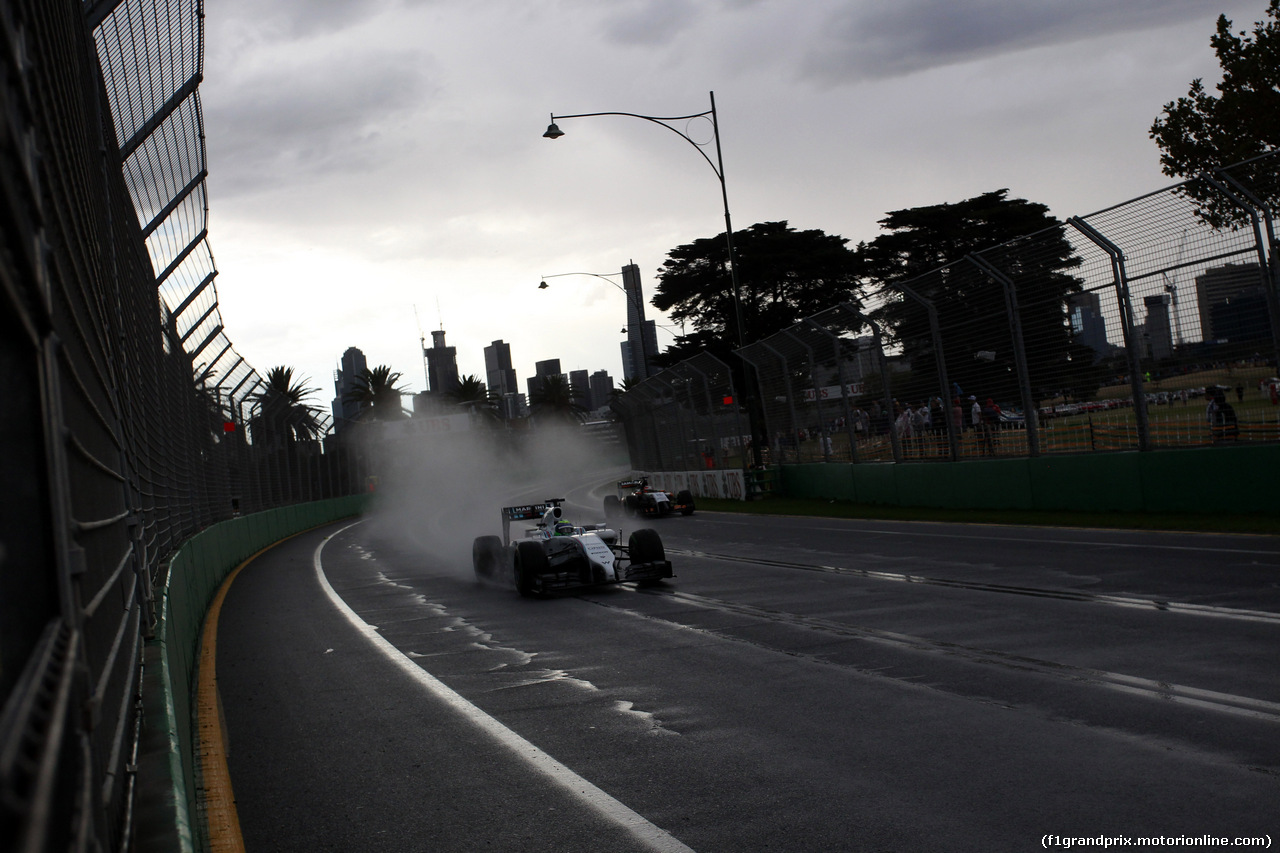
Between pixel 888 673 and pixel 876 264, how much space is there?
171 feet

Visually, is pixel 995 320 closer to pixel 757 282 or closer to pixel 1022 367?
pixel 1022 367

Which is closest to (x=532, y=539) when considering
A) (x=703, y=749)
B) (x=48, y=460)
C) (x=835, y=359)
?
(x=703, y=749)

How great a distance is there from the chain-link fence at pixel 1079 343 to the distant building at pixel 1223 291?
0.02 meters

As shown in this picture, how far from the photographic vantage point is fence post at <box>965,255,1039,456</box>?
17.7 m

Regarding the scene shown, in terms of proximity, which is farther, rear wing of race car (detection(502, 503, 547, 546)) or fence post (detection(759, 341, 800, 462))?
fence post (detection(759, 341, 800, 462))

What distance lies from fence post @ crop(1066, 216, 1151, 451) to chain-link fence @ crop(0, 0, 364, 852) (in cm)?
1138

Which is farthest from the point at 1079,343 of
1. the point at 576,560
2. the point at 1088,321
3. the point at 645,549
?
the point at 576,560

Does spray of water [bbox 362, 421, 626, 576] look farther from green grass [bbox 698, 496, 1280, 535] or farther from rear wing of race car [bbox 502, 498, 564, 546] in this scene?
green grass [bbox 698, 496, 1280, 535]

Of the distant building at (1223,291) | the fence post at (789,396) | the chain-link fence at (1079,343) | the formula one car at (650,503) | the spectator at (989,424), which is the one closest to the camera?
the distant building at (1223,291)

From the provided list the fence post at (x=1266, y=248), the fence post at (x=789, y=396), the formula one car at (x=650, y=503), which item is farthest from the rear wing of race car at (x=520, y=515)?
the fence post at (x=789, y=396)

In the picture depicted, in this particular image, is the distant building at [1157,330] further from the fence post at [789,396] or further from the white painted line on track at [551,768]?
the fence post at [789,396]

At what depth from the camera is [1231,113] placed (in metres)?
27.3

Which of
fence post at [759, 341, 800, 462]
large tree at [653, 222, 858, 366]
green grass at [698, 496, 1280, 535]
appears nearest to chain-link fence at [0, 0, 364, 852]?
green grass at [698, 496, 1280, 535]

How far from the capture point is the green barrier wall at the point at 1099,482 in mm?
13930
